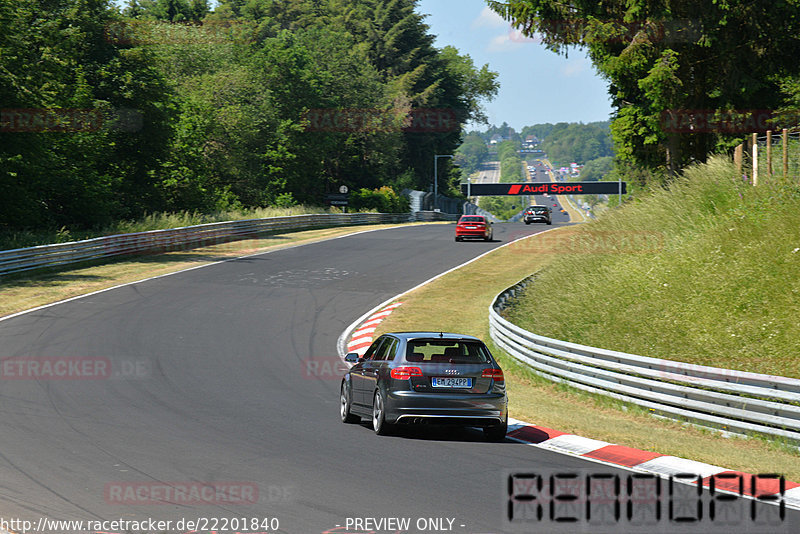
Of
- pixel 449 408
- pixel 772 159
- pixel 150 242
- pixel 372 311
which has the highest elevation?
pixel 772 159

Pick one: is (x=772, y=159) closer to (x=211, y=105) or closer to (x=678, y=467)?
(x=678, y=467)

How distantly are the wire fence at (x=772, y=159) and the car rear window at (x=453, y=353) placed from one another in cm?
1160

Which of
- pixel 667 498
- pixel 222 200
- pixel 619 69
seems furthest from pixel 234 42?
pixel 667 498

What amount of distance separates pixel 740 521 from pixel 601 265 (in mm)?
16136

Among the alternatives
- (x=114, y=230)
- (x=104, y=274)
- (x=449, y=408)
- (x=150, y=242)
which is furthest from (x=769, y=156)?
(x=114, y=230)

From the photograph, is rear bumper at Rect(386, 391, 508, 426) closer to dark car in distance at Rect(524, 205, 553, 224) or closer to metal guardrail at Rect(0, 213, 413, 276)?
metal guardrail at Rect(0, 213, 413, 276)

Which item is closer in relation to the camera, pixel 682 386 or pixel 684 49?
pixel 682 386

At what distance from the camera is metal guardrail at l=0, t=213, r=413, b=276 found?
3192 centimetres

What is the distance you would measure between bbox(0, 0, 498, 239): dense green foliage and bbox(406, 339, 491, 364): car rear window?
1154 inches

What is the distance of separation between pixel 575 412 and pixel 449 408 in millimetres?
3934

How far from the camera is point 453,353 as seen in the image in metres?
12.4

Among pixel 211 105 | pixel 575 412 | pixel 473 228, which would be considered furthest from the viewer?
pixel 211 105

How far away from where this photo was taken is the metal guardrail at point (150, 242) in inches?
1257

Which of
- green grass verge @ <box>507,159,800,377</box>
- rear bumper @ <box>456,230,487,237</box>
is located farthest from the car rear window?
rear bumper @ <box>456,230,487,237</box>
